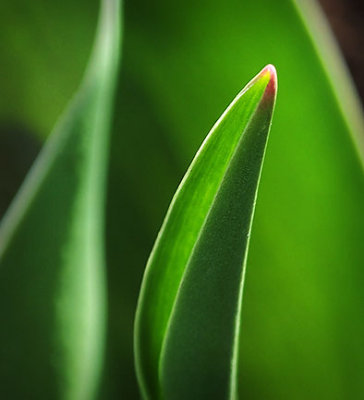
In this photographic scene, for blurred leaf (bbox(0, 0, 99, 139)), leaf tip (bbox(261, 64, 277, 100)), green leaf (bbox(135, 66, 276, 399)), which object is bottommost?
green leaf (bbox(135, 66, 276, 399))

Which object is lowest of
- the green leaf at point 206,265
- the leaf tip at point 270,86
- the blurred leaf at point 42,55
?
the green leaf at point 206,265

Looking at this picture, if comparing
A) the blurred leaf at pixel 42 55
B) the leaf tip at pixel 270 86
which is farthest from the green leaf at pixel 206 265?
the blurred leaf at pixel 42 55

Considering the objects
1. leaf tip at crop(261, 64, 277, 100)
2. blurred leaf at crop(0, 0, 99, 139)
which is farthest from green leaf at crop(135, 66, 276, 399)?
blurred leaf at crop(0, 0, 99, 139)

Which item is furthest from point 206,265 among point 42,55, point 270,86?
point 42,55

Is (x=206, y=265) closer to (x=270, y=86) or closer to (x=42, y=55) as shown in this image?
(x=270, y=86)

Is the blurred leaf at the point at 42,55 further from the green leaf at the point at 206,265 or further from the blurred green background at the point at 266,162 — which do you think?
the green leaf at the point at 206,265

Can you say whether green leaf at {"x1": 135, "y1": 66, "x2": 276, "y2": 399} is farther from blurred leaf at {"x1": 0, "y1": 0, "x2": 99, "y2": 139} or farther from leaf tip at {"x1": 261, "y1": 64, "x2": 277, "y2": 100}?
blurred leaf at {"x1": 0, "y1": 0, "x2": 99, "y2": 139}
